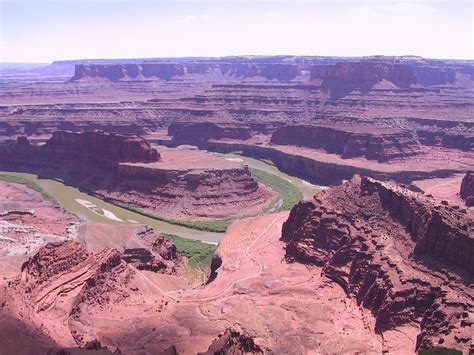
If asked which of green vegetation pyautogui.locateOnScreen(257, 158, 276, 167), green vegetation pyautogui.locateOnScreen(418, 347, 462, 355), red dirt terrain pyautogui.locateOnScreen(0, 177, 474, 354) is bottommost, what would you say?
A: green vegetation pyautogui.locateOnScreen(257, 158, 276, 167)

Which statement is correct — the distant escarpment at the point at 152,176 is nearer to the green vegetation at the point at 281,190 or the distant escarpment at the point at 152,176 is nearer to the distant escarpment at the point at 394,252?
the green vegetation at the point at 281,190

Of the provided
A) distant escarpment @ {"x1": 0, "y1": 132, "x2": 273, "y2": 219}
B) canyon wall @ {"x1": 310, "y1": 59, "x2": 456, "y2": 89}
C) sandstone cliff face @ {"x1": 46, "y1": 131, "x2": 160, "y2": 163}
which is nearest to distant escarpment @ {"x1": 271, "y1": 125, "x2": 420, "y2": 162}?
distant escarpment @ {"x1": 0, "y1": 132, "x2": 273, "y2": 219}

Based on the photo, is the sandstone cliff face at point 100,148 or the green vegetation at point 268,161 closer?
the sandstone cliff face at point 100,148

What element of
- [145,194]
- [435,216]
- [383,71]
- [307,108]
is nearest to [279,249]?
[435,216]

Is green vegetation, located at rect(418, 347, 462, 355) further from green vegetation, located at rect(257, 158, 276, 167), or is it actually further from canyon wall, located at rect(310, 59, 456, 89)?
canyon wall, located at rect(310, 59, 456, 89)

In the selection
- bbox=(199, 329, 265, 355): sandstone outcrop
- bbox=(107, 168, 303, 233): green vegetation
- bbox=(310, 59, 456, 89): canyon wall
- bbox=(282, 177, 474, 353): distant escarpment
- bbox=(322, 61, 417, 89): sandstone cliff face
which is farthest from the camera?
bbox=(310, 59, 456, 89): canyon wall

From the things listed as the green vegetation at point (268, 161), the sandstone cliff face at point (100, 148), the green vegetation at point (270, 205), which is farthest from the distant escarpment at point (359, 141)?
the sandstone cliff face at point (100, 148)

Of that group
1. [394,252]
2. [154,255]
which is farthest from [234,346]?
[154,255]

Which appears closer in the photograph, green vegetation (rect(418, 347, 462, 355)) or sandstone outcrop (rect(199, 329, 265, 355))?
green vegetation (rect(418, 347, 462, 355))
